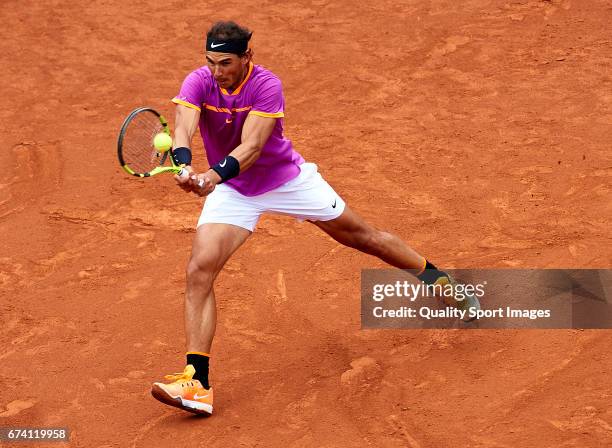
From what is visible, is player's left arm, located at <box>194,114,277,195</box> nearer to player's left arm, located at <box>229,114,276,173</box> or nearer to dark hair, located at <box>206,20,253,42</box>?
player's left arm, located at <box>229,114,276,173</box>

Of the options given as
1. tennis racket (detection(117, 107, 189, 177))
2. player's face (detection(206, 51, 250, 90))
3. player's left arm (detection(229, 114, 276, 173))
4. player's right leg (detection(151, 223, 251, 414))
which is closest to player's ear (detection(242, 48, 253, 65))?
player's face (detection(206, 51, 250, 90))

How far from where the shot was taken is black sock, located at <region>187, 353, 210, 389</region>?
6.85m

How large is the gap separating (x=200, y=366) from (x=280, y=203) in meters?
1.25

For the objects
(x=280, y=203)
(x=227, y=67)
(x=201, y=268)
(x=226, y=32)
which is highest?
(x=226, y=32)

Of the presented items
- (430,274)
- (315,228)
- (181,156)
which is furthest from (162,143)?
(315,228)

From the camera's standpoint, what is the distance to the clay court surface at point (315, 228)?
22.8ft

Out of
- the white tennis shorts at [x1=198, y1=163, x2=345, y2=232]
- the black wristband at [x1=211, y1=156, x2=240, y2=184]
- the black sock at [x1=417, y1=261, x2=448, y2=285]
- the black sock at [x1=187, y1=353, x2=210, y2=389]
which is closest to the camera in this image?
the black wristband at [x1=211, y1=156, x2=240, y2=184]

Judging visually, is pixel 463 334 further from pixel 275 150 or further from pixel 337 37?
pixel 337 37

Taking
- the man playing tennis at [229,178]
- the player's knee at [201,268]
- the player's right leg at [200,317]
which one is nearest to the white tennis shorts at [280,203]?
the man playing tennis at [229,178]

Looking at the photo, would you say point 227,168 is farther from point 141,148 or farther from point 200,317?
point 200,317

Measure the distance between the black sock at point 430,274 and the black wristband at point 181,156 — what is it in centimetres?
206

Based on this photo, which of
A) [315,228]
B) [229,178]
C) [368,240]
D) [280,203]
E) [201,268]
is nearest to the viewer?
[229,178]

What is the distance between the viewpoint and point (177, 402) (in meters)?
6.68

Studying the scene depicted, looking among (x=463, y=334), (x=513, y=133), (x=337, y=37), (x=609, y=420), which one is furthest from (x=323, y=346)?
(x=337, y=37)
